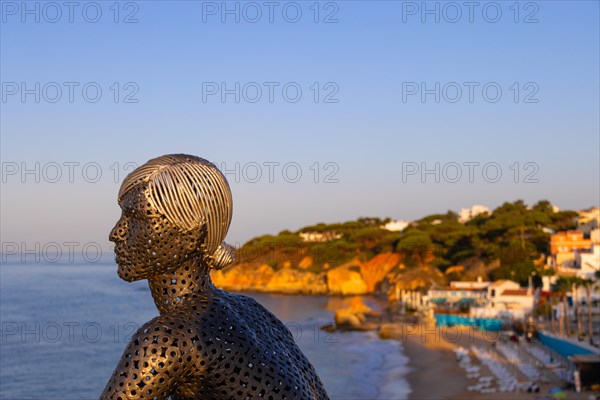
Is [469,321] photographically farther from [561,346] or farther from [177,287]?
[177,287]

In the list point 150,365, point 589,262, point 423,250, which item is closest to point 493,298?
point 589,262

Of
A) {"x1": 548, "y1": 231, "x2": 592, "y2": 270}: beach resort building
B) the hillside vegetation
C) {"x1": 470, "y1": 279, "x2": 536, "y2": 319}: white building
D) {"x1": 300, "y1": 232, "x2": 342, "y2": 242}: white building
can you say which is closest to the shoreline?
{"x1": 470, "y1": 279, "x2": 536, "y2": 319}: white building

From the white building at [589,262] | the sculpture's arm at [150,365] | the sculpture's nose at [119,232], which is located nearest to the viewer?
the sculpture's arm at [150,365]

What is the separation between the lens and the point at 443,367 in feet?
106

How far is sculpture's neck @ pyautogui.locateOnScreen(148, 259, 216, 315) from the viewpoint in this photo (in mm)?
3000

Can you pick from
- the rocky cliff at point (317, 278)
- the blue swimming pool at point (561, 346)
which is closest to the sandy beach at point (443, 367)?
the blue swimming pool at point (561, 346)

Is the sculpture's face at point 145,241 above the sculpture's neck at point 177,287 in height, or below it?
above

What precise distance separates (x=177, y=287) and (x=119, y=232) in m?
0.33

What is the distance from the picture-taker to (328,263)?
82000 mm

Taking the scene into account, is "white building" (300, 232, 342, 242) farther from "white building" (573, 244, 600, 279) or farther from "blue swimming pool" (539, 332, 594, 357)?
"blue swimming pool" (539, 332, 594, 357)

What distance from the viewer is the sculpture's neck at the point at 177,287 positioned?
300cm

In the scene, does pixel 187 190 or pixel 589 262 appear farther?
pixel 589 262

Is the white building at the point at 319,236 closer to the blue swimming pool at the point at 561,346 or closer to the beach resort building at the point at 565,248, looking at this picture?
the beach resort building at the point at 565,248

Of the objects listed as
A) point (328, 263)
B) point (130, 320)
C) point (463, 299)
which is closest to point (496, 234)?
point (463, 299)
